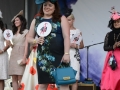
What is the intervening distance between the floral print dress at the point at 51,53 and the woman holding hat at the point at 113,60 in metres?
1.22

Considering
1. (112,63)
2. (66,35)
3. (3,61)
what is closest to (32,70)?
(3,61)

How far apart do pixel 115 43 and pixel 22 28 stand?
63.8 inches

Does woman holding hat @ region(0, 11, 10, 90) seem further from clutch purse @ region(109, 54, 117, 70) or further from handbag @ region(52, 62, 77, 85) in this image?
handbag @ region(52, 62, 77, 85)

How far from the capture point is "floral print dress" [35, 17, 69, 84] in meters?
3.22

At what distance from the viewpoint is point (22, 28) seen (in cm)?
510

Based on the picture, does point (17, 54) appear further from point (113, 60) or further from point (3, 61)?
point (113, 60)

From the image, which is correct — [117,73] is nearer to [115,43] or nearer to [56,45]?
[115,43]

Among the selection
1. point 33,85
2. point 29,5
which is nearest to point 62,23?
point 33,85

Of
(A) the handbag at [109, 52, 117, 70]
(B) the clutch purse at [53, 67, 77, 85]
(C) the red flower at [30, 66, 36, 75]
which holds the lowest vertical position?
(B) the clutch purse at [53, 67, 77, 85]

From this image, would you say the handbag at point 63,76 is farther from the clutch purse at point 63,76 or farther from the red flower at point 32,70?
the red flower at point 32,70

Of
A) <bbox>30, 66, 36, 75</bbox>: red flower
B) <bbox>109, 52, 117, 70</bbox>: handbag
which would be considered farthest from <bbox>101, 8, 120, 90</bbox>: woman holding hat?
<bbox>30, 66, 36, 75</bbox>: red flower

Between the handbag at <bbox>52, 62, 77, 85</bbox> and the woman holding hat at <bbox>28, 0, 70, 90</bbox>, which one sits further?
the woman holding hat at <bbox>28, 0, 70, 90</bbox>

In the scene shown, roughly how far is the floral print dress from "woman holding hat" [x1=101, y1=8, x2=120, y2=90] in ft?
4.01

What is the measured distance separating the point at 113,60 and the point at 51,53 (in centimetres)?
133
